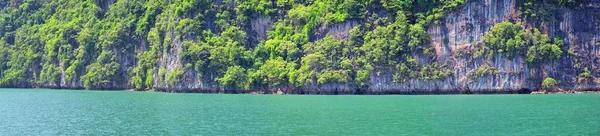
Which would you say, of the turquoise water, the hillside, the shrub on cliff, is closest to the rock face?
the hillside

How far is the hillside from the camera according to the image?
82.2 meters

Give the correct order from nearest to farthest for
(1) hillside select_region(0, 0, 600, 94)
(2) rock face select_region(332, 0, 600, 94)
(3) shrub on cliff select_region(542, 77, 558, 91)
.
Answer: (3) shrub on cliff select_region(542, 77, 558, 91) → (2) rock face select_region(332, 0, 600, 94) → (1) hillside select_region(0, 0, 600, 94)

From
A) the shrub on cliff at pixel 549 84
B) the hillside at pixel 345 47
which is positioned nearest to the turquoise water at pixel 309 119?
the shrub on cliff at pixel 549 84

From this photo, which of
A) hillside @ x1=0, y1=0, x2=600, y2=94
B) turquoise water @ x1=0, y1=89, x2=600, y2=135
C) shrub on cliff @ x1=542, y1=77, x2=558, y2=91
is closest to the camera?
turquoise water @ x1=0, y1=89, x2=600, y2=135

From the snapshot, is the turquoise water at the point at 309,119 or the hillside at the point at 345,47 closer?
the turquoise water at the point at 309,119

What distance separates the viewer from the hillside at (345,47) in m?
82.2

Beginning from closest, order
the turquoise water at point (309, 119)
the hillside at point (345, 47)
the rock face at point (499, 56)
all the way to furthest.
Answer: the turquoise water at point (309, 119) → the rock face at point (499, 56) → the hillside at point (345, 47)

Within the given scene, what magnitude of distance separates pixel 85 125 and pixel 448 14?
51.6 meters

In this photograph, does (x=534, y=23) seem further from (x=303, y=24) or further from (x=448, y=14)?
(x=303, y=24)

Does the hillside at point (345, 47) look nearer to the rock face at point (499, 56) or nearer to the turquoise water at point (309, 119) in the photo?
the rock face at point (499, 56)

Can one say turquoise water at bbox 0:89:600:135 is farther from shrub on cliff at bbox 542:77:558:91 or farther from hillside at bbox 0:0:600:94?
hillside at bbox 0:0:600:94

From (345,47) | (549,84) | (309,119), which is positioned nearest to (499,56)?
(549,84)

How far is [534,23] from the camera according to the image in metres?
83.2

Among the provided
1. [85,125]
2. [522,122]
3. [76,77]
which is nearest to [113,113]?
[85,125]
